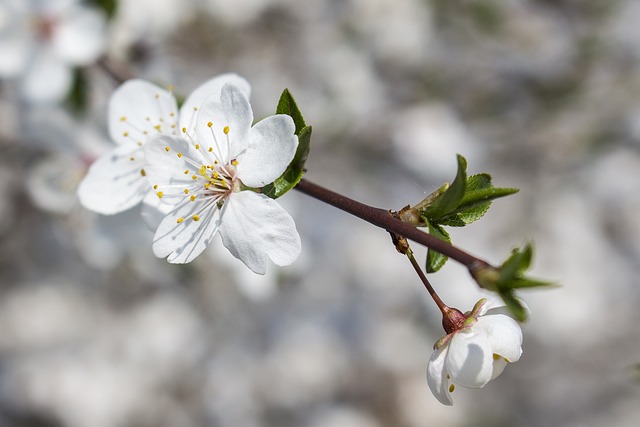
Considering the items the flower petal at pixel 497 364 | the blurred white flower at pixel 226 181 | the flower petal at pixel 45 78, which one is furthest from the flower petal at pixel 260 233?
the flower petal at pixel 45 78

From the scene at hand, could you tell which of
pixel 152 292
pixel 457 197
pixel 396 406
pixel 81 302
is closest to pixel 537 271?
pixel 396 406

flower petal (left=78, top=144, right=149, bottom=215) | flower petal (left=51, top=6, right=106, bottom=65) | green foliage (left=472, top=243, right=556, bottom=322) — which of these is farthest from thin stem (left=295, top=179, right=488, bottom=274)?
flower petal (left=51, top=6, right=106, bottom=65)

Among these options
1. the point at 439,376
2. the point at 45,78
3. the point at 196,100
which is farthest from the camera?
the point at 45,78

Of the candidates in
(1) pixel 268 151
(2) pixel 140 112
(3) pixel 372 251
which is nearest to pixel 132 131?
(2) pixel 140 112

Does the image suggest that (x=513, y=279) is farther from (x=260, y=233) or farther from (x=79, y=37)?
(x=79, y=37)

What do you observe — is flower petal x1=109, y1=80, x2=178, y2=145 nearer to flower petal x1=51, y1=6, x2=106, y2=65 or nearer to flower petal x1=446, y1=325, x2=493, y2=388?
flower petal x1=51, y1=6, x2=106, y2=65
